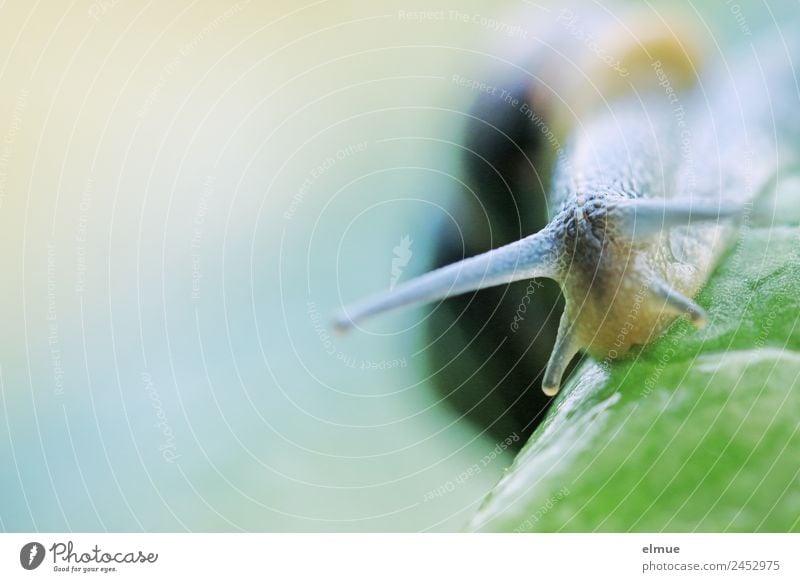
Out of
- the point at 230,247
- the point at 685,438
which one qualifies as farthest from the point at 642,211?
the point at 230,247

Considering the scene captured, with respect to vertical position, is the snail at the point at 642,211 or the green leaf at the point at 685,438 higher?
the snail at the point at 642,211

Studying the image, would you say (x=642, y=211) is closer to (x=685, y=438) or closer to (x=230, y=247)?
(x=685, y=438)

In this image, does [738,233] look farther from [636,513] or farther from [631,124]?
[636,513]

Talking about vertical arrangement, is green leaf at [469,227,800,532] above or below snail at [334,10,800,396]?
below

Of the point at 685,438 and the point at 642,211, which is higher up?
→ the point at 642,211
